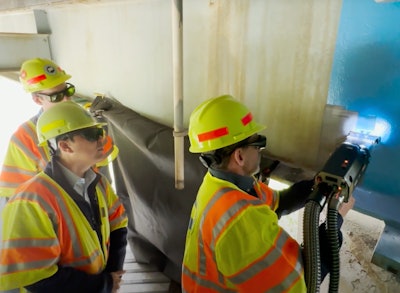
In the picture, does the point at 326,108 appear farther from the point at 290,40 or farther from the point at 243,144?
the point at 243,144

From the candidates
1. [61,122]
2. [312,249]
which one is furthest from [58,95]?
[312,249]

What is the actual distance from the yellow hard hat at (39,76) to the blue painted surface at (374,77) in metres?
1.68

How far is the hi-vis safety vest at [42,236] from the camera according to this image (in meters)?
0.96

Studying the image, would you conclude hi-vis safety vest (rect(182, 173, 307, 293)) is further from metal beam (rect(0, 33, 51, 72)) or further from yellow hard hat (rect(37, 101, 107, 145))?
metal beam (rect(0, 33, 51, 72))

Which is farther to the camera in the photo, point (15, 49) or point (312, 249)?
point (15, 49)

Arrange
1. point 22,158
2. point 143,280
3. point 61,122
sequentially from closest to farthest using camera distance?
point 61,122 → point 22,158 → point 143,280

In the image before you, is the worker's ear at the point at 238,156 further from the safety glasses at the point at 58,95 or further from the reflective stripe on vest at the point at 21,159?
the safety glasses at the point at 58,95

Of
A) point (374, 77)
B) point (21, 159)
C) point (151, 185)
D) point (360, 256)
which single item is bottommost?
point (151, 185)

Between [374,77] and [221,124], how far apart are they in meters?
0.60

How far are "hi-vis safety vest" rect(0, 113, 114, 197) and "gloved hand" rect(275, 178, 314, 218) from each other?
1.02 metres

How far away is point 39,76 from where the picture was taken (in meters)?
1.83

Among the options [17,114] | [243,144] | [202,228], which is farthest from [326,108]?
[17,114]

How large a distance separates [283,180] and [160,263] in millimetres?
1413

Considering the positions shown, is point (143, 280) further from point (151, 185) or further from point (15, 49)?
point (15, 49)
